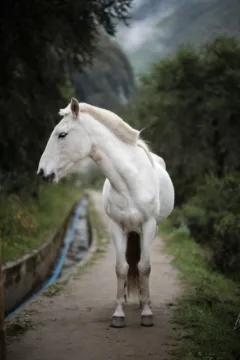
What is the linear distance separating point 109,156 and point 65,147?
0.51 meters

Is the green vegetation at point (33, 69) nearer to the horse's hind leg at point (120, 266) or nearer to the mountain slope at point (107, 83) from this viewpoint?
the horse's hind leg at point (120, 266)

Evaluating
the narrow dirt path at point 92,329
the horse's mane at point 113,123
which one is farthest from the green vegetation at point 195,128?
the horse's mane at point 113,123

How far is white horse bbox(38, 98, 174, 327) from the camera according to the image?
5074 millimetres

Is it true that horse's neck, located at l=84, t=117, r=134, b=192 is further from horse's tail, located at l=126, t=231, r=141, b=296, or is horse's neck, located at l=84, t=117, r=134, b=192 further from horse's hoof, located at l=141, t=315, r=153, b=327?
horse's hoof, located at l=141, t=315, r=153, b=327

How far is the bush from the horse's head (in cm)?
392

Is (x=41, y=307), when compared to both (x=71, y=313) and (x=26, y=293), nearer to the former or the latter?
(x=71, y=313)

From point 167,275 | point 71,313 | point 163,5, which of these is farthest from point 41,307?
point 163,5

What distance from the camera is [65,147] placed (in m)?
5.07

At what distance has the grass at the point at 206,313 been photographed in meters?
4.35

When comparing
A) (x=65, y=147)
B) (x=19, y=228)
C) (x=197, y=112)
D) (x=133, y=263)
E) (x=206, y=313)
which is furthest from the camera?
(x=197, y=112)

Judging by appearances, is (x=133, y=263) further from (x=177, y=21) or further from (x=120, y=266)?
(x=177, y=21)

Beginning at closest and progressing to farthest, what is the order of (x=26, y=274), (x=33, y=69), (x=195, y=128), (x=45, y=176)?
(x=45, y=176) → (x=26, y=274) → (x=33, y=69) → (x=195, y=128)

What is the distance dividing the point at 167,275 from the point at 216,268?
1196 millimetres

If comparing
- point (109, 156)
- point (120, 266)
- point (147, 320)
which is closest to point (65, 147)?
point (109, 156)
